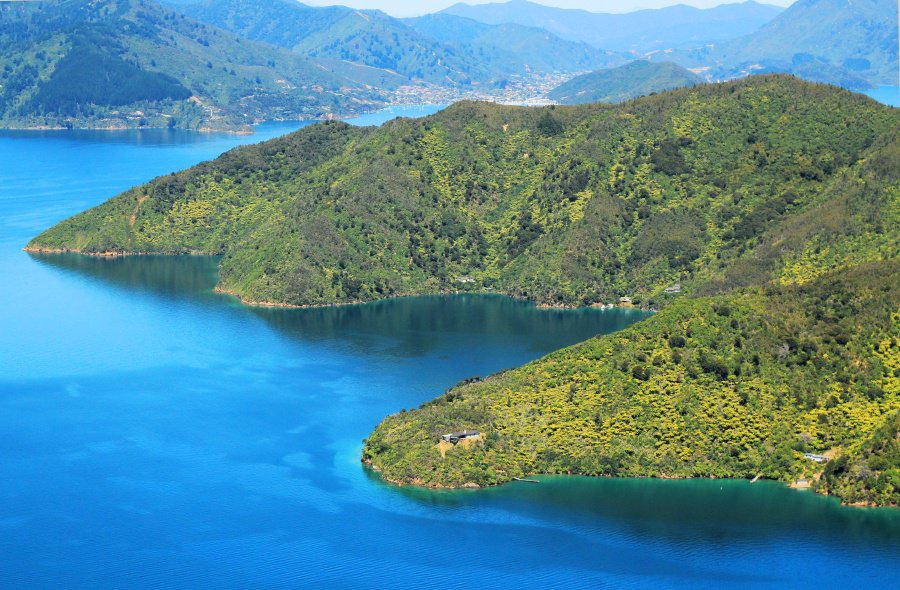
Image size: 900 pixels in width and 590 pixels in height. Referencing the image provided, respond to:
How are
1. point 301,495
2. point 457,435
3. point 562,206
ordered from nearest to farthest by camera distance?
point 301,495
point 457,435
point 562,206

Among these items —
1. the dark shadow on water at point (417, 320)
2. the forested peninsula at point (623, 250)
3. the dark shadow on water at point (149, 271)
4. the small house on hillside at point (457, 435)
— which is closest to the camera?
the forested peninsula at point (623, 250)

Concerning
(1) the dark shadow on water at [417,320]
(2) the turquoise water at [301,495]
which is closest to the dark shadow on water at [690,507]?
(2) the turquoise water at [301,495]

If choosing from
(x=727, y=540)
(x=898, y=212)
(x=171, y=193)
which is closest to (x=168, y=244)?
(x=171, y=193)

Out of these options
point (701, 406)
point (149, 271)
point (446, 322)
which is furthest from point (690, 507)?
point (149, 271)

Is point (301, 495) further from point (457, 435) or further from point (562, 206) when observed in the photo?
point (562, 206)

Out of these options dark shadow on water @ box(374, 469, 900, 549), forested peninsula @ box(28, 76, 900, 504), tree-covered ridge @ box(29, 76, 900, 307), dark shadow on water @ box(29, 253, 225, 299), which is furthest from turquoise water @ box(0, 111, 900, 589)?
dark shadow on water @ box(29, 253, 225, 299)

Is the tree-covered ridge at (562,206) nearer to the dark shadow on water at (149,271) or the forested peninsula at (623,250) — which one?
the forested peninsula at (623,250)
